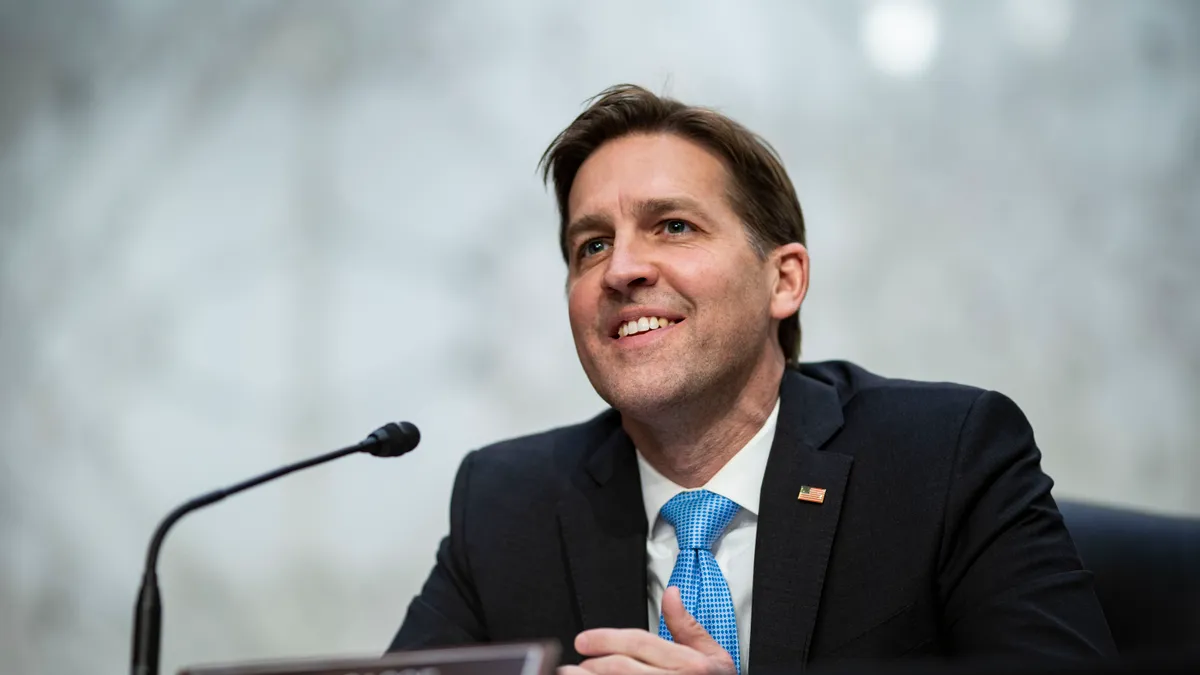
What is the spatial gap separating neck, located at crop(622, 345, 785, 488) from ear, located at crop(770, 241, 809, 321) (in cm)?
13

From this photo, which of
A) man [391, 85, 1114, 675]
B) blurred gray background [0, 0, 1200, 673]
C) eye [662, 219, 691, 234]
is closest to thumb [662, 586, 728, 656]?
man [391, 85, 1114, 675]

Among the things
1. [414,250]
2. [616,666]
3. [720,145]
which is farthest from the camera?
[414,250]

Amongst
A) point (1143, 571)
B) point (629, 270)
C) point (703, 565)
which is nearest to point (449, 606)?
point (703, 565)

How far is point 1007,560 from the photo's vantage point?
161 centimetres

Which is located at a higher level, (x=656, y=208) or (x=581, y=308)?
(x=656, y=208)

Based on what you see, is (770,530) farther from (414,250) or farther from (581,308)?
(414,250)

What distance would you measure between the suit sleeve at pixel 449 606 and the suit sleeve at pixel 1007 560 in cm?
84

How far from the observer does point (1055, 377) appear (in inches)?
124

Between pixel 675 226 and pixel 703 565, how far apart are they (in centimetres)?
63

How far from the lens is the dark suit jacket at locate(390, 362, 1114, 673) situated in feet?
5.29

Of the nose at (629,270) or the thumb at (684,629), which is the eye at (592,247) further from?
the thumb at (684,629)

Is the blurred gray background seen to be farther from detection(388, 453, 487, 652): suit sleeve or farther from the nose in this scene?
the nose

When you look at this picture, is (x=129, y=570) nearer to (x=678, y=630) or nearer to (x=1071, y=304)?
(x=678, y=630)

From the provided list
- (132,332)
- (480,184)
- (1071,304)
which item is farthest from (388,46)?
(1071,304)
